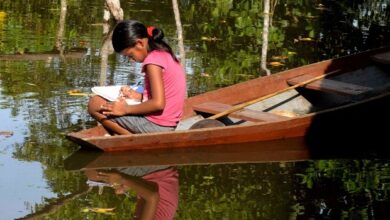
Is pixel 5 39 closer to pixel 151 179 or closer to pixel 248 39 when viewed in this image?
pixel 248 39

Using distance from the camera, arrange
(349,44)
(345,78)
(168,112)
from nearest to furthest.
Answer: (168,112)
(345,78)
(349,44)

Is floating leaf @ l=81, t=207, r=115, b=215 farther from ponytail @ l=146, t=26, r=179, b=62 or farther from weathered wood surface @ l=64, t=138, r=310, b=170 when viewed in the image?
ponytail @ l=146, t=26, r=179, b=62

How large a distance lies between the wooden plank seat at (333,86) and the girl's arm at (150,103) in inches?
80.2

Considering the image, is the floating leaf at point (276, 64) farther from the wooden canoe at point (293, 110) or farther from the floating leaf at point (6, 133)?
the floating leaf at point (6, 133)

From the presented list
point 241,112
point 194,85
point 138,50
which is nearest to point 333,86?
point 241,112

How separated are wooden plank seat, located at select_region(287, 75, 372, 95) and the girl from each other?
175 cm

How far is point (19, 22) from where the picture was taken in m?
13.8

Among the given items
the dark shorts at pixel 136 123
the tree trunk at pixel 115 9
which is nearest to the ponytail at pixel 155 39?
the dark shorts at pixel 136 123

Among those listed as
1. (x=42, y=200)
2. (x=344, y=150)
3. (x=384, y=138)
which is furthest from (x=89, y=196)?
(x=384, y=138)

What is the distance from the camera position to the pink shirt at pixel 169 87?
7105 millimetres

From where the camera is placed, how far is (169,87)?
286 inches

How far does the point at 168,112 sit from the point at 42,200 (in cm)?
157

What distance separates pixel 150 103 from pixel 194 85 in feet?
9.65

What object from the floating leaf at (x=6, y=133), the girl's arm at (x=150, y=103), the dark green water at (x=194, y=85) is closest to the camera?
the dark green water at (x=194, y=85)
